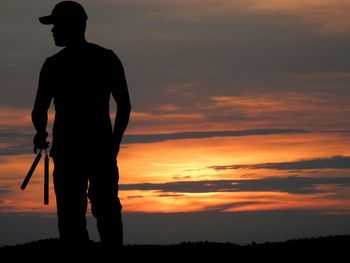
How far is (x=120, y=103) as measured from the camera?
1239 cm

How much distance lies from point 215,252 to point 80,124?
5.61m

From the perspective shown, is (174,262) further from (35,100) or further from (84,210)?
(35,100)

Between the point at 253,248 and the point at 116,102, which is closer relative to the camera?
the point at 116,102

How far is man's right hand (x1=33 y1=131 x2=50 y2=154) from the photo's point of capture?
12334 mm

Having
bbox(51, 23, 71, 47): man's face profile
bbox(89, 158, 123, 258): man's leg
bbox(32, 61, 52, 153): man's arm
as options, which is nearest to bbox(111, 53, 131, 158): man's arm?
bbox(89, 158, 123, 258): man's leg

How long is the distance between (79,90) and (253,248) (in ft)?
18.6

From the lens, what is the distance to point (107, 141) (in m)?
12.3

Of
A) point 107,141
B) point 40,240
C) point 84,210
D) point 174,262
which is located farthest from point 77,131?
point 40,240

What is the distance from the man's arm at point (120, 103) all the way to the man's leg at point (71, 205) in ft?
2.29

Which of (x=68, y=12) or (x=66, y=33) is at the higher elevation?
(x=68, y=12)

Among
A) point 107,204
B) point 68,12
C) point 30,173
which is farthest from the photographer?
point 30,173

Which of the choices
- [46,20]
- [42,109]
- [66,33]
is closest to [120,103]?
[42,109]

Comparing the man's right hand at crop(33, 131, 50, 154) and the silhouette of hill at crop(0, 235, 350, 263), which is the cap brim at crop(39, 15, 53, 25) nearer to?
the man's right hand at crop(33, 131, 50, 154)

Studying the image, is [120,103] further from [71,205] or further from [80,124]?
[71,205]
